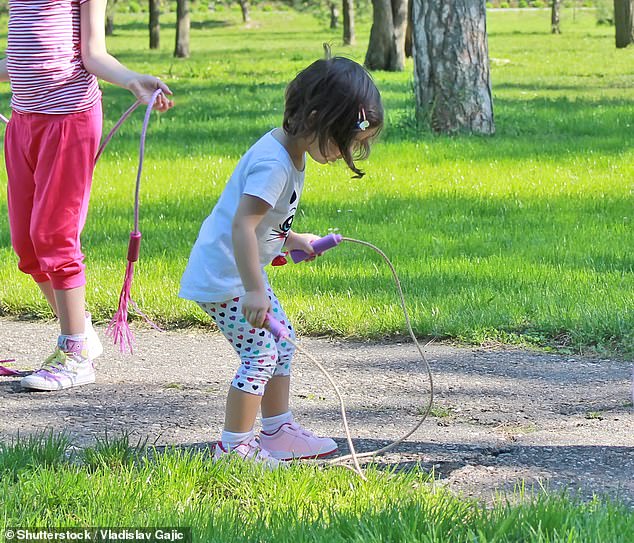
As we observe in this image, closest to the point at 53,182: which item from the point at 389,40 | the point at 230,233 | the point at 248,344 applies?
the point at 230,233

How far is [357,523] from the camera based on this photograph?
2832 millimetres

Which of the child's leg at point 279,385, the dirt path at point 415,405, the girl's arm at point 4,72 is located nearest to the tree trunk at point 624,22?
the dirt path at point 415,405

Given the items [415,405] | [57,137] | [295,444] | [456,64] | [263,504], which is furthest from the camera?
[456,64]

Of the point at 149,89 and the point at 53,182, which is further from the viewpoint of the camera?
the point at 53,182

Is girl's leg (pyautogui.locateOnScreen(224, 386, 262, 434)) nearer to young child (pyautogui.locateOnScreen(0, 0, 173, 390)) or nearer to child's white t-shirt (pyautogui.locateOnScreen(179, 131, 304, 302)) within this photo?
child's white t-shirt (pyautogui.locateOnScreen(179, 131, 304, 302))

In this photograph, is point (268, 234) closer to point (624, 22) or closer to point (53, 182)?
point (53, 182)

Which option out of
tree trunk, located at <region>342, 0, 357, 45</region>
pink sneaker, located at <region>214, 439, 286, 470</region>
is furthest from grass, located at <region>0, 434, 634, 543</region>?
tree trunk, located at <region>342, 0, 357, 45</region>

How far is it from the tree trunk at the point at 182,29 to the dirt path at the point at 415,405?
967 inches

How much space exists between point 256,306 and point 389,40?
2010 cm

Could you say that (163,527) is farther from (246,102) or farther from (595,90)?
(595,90)

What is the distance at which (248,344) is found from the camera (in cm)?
360

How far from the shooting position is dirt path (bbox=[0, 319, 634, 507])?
3598 millimetres

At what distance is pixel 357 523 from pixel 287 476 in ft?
1.73

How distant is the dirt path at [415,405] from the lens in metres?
3.60
